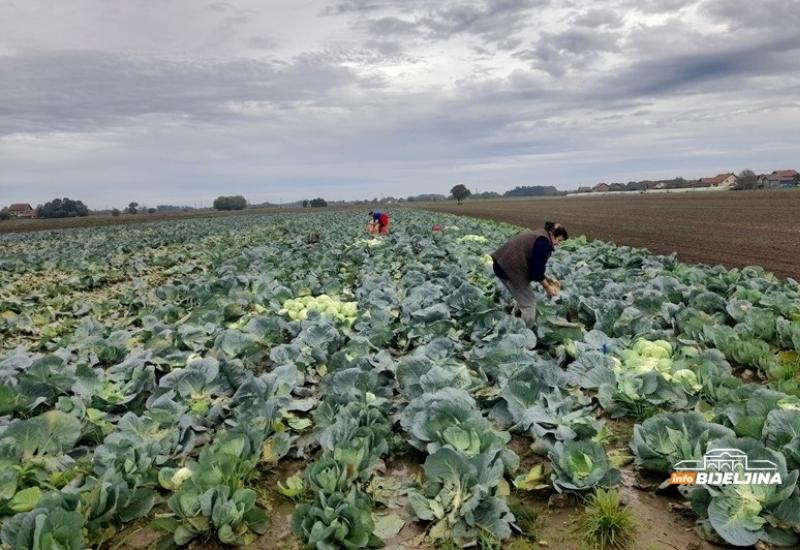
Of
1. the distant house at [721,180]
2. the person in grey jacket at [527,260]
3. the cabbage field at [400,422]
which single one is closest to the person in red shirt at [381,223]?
the cabbage field at [400,422]

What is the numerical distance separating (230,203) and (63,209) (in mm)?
35125

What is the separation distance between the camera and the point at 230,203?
114 m

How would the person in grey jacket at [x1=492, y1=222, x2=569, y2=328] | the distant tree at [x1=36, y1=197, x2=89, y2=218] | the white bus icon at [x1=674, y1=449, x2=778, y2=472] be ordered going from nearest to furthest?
the white bus icon at [x1=674, y1=449, x2=778, y2=472] → the person in grey jacket at [x1=492, y1=222, x2=569, y2=328] → the distant tree at [x1=36, y1=197, x2=89, y2=218]

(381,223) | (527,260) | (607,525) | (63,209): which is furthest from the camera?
(63,209)

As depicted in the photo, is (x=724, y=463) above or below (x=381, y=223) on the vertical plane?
below

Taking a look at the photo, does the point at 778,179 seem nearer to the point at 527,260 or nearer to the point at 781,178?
the point at 781,178

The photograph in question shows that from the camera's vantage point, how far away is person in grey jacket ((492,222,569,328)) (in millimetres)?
6750

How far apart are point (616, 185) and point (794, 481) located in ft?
502

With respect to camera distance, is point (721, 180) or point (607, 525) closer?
point (607, 525)

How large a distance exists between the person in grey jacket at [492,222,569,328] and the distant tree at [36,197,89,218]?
92.5 metres

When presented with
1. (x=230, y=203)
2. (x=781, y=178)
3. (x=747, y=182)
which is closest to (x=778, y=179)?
(x=781, y=178)

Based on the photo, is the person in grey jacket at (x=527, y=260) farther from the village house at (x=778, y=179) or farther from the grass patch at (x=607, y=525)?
the village house at (x=778, y=179)

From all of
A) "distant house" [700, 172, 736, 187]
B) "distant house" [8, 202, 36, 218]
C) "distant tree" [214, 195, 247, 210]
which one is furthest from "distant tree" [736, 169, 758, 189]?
"distant house" [8, 202, 36, 218]

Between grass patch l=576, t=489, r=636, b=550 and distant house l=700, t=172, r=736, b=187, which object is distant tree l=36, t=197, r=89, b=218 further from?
distant house l=700, t=172, r=736, b=187
